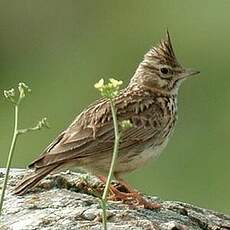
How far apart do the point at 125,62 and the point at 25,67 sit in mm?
1893

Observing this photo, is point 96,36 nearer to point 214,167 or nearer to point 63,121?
point 63,121

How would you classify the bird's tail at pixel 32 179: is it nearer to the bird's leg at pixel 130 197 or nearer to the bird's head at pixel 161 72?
the bird's leg at pixel 130 197

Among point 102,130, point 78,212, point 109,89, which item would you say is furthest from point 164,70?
point 109,89

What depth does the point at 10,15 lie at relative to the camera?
89.9ft

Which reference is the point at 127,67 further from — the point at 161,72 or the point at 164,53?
the point at 164,53

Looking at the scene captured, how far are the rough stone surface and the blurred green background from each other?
6825 mm

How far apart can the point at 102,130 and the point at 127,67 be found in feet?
42.0

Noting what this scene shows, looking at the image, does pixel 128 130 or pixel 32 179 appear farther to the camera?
pixel 128 130

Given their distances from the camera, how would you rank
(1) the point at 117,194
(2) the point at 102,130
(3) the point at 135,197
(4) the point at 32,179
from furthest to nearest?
(2) the point at 102,130, (1) the point at 117,194, (3) the point at 135,197, (4) the point at 32,179

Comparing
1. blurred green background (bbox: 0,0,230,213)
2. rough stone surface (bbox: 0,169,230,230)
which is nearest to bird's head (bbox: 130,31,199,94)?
rough stone surface (bbox: 0,169,230,230)

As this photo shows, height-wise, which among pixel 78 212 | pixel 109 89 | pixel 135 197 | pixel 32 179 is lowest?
pixel 78 212

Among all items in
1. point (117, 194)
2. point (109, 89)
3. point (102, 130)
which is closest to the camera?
point (109, 89)

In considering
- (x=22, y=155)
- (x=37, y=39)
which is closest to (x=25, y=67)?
(x=37, y=39)

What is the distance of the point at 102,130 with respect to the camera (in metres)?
11.1
